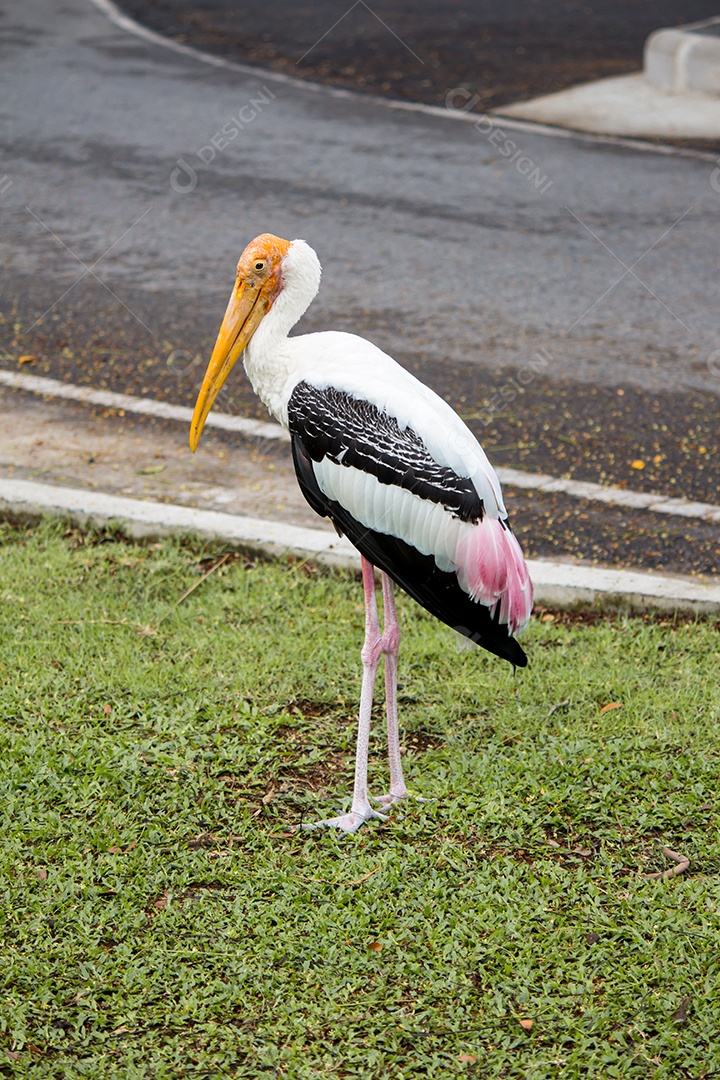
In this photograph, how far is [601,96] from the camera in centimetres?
1175

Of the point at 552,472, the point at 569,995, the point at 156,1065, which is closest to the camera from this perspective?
the point at 156,1065

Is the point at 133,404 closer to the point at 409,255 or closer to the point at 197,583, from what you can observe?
the point at 197,583

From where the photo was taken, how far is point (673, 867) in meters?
3.88

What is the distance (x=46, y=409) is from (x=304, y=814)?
318 centimetres

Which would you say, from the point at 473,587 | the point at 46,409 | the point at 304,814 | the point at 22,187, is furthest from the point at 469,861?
the point at 22,187

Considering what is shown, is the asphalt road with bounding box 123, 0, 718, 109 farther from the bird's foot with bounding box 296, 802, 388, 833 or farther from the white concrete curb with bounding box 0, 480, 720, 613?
the bird's foot with bounding box 296, 802, 388, 833

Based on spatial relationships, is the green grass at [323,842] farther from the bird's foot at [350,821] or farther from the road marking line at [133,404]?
the road marking line at [133,404]

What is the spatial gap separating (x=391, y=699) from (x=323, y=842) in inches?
19.0

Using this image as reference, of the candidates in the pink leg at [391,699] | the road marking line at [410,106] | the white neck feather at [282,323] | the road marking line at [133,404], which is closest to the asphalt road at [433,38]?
the road marking line at [410,106]

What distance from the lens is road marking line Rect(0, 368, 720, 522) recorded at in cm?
571

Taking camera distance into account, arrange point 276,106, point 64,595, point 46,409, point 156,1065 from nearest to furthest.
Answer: point 156,1065 → point 64,595 → point 46,409 → point 276,106

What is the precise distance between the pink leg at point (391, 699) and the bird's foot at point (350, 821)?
0.09 metres

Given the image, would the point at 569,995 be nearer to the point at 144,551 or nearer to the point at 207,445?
the point at 144,551

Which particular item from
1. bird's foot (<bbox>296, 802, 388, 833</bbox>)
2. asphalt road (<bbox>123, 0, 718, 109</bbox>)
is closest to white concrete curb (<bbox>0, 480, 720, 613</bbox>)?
bird's foot (<bbox>296, 802, 388, 833</bbox>)
